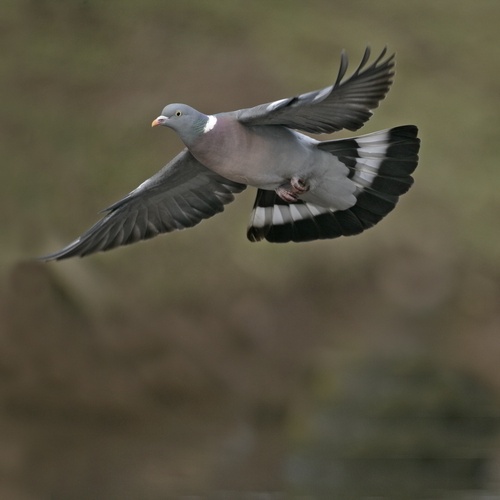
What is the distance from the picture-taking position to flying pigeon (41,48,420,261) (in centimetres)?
442

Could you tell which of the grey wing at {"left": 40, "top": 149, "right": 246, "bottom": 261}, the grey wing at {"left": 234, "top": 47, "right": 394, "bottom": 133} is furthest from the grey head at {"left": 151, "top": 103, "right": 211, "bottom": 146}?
the grey wing at {"left": 40, "top": 149, "right": 246, "bottom": 261}

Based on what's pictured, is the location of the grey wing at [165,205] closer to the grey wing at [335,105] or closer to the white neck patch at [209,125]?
the white neck patch at [209,125]

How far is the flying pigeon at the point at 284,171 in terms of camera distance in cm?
442

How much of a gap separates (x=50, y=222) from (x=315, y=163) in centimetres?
642

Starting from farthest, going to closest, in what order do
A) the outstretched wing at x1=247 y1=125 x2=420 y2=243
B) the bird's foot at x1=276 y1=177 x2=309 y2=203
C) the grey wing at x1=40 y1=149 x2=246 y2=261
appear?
the grey wing at x1=40 y1=149 x2=246 y2=261
the outstretched wing at x1=247 y1=125 x2=420 y2=243
the bird's foot at x1=276 y1=177 x2=309 y2=203

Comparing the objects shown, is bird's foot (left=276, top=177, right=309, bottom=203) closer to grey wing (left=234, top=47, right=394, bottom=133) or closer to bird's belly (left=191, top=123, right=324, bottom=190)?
bird's belly (left=191, top=123, right=324, bottom=190)

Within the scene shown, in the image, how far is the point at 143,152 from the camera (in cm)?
1118

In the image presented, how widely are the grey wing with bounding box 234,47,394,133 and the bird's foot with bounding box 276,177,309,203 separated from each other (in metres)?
0.26

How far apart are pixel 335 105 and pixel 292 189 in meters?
0.59

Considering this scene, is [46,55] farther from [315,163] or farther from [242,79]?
[315,163]

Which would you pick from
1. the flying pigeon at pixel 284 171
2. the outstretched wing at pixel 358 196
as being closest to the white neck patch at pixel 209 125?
the flying pigeon at pixel 284 171

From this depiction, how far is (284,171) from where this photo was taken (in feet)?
15.7

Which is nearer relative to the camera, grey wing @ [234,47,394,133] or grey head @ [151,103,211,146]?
grey wing @ [234,47,394,133]

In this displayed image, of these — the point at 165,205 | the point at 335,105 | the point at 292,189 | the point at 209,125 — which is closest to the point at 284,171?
the point at 292,189
